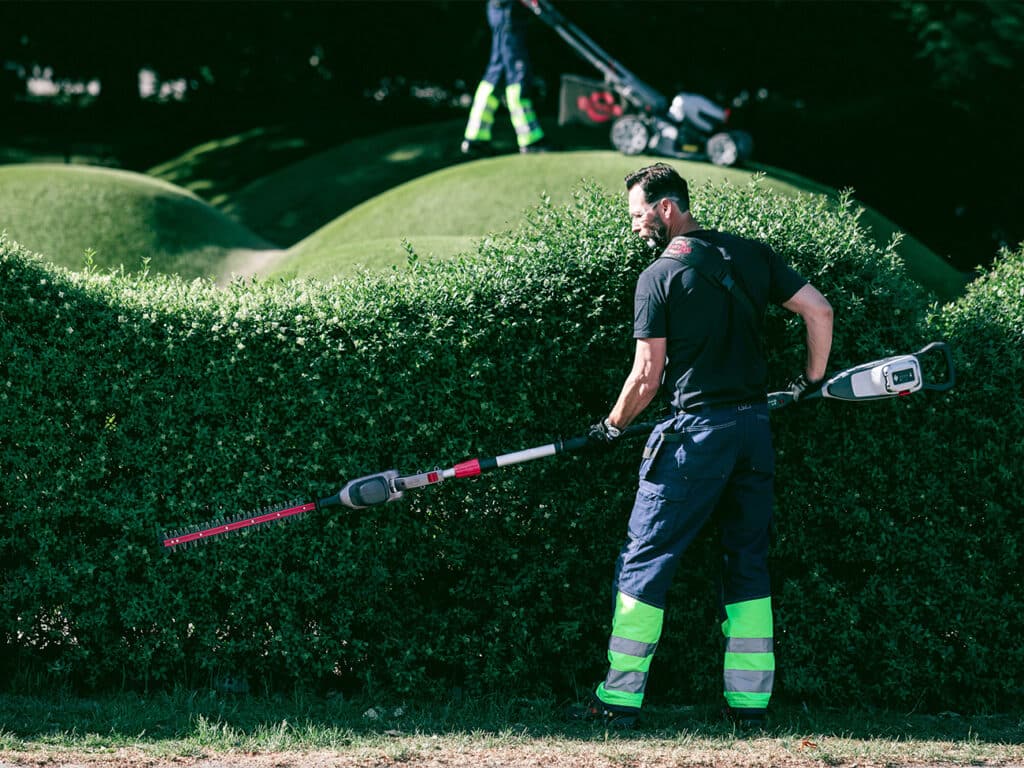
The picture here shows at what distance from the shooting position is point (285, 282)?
5.48m

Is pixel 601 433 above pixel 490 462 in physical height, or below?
above

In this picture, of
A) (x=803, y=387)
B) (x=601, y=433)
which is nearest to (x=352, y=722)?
(x=601, y=433)

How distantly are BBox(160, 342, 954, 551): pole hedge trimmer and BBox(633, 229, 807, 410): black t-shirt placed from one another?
0.33m

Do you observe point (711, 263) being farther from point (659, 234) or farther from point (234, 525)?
point (234, 525)

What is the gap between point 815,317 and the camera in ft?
15.9

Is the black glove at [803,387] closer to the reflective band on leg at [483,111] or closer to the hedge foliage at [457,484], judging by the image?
the hedge foliage at [457,484]

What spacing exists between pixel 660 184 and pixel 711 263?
1.40 ft

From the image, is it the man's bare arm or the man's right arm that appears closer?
the man's bare arm

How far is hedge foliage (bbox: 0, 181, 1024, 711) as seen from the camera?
5.07 m

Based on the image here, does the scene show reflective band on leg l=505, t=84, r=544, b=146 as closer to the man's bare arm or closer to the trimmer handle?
the trimmer handle

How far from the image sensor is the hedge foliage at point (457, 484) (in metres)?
5.07

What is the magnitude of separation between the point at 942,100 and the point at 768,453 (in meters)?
18.8

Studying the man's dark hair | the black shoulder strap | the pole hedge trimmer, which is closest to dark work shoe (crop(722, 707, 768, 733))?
the pole hedge trimmer

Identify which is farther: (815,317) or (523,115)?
(523,115)
